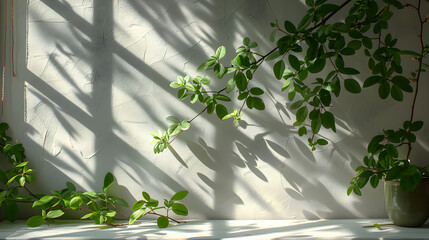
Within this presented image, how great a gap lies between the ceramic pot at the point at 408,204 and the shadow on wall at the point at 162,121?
0.54ft

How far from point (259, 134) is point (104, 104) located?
663 millimetres

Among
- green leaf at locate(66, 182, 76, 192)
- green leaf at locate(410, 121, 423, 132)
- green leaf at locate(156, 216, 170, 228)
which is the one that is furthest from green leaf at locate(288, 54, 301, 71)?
green leaf at locate(66, 182, 76, 192)

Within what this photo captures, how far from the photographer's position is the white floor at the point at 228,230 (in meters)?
1.45

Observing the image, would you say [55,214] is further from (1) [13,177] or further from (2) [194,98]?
(2) [194,98]

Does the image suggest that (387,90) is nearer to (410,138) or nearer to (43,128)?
(410,138)

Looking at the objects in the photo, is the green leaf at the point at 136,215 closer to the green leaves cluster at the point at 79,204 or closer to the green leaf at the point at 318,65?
the green leaves cluster at the point at 79,204

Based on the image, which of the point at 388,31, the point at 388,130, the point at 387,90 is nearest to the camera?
the point at 387,90

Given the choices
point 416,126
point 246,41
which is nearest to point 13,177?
point 246,41

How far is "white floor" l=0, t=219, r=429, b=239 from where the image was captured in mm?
1445

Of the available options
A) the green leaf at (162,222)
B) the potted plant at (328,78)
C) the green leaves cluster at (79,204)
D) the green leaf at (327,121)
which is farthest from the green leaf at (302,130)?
the green leaves cluster at (79,204)

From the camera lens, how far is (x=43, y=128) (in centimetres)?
175

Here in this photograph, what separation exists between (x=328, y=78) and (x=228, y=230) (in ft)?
2.17

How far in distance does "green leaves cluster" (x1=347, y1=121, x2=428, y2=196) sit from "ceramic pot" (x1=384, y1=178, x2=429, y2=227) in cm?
5

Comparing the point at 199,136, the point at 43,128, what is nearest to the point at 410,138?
the point at 199,136
